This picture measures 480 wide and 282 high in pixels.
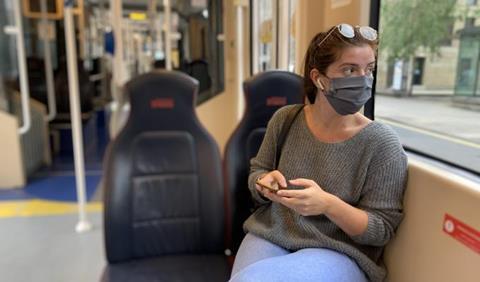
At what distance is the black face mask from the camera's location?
1.18 meters

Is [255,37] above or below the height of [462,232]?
above

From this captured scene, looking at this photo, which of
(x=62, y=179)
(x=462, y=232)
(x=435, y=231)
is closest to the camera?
(x=462, y=232)

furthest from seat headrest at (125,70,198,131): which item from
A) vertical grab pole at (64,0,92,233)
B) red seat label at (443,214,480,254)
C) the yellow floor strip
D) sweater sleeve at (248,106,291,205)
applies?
the yellow floor strip

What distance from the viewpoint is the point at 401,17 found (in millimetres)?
1545

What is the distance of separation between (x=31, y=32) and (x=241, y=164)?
3985 millimetres

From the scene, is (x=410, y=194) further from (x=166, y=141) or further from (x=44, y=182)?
(x=44, y=182)

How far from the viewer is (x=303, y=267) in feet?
3.58

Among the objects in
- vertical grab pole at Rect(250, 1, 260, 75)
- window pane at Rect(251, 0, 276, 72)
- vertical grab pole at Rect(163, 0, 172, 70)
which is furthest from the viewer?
vertical grab pole at Rect(163, 0, 172, 70)

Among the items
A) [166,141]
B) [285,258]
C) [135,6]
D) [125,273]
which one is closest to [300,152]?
[285,258]

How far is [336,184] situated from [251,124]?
612 millimetres

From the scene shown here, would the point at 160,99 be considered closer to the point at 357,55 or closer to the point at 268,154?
the point at 268,154

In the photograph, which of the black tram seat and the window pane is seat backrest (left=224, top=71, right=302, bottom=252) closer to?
the black tram seat

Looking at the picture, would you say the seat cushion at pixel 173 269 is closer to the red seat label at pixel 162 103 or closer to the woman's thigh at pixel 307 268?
the woman's thigh at pixel 307 268

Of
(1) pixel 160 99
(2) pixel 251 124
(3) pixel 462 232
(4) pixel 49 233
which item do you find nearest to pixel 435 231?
(3) pixel 462 232
